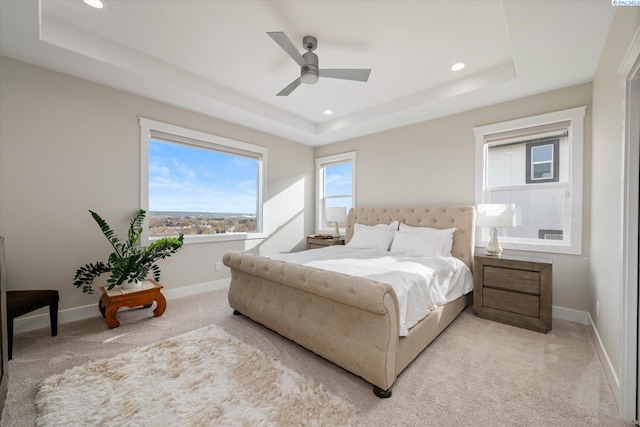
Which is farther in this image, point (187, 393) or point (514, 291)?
point (514, 291)

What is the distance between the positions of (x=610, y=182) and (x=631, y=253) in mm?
699

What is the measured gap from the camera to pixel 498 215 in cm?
290

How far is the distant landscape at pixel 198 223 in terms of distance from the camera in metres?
3.46

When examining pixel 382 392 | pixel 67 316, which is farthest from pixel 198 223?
pixel 382 392

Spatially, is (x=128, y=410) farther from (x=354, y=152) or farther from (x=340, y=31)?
(x=354, y=152)

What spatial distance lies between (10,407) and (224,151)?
10.9ft

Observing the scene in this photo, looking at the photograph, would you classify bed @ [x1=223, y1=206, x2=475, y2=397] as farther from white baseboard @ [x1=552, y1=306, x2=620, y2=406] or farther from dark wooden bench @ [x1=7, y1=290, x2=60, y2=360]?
dark wooden bench @ [x1=7, y1=290, x2=60, y2=360]

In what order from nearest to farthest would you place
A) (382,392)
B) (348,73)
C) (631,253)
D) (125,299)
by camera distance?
(631,253), (382,392), (348,73), (125,299)

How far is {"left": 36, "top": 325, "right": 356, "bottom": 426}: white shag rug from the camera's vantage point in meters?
1.44

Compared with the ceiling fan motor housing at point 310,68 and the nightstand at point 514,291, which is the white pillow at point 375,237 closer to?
the nightstand at point 514,291

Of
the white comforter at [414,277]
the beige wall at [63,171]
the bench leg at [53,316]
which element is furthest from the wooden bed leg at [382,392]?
the beige wall at [63,171]

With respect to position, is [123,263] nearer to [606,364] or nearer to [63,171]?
[63,171]

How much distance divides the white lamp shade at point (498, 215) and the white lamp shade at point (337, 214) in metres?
2.19

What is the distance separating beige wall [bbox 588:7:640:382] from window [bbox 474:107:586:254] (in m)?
0.27
